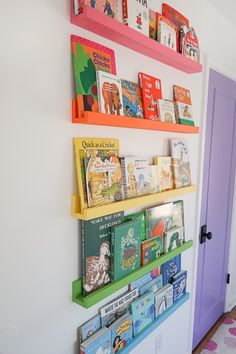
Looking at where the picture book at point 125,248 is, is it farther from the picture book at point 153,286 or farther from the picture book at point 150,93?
the picture book at point 150,93

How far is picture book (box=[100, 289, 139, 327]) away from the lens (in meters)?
1.12

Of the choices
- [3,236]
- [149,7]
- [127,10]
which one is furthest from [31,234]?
[149,7]

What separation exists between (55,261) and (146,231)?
517 millimetres

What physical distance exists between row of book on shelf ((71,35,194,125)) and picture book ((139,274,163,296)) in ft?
2.82

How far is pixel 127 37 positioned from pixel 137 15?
16cm

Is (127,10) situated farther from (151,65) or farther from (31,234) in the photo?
(31,234)

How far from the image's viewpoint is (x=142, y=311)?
1283 millimetres

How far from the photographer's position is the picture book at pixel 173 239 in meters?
1.38

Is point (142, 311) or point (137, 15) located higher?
point (137, 15)

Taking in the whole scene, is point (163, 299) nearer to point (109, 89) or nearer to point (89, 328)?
point (89, 328)

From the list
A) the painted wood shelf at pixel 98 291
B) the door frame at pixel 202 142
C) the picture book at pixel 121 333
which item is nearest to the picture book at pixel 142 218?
the painted wood shelf at pixel 98 291

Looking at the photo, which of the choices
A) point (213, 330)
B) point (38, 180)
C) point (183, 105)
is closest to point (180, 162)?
point (183, 105)

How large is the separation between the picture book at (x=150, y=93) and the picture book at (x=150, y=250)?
1.99 ft

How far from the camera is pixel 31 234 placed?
838mm
